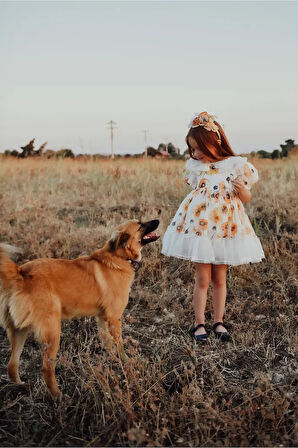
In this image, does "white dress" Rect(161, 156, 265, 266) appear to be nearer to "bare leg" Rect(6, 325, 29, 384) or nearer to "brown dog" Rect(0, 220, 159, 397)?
"brown dog" Rect(0, 220, 159, 397)

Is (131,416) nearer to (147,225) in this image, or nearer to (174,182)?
(147,225)

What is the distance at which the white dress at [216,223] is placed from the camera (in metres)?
3.73

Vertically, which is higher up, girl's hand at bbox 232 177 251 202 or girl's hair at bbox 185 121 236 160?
girl's hair at bbox 185 121 236 160

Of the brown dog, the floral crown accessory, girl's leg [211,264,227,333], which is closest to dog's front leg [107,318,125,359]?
the brown dog

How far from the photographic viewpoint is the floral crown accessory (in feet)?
12.6

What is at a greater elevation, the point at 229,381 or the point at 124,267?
the point at 124,267

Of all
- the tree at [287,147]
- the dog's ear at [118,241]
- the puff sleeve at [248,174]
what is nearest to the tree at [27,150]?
the tree at [287,147]

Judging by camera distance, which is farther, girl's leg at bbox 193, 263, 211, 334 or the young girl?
girl's leg at bbox 193, 263, 211, 334

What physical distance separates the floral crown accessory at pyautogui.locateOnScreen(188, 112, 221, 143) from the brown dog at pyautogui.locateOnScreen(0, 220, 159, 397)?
1.05 m

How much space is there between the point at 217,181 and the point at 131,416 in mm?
2171

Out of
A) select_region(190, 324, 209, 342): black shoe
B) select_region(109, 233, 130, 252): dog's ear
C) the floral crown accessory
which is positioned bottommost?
select_region(190, 324, 209, 342): black shoe

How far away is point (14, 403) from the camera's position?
113 inches

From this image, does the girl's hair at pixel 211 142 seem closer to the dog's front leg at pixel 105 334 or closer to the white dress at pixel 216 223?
the white dress at pixel 216 223

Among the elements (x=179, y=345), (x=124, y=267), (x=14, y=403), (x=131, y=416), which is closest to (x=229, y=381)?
(x=179, y=345)
